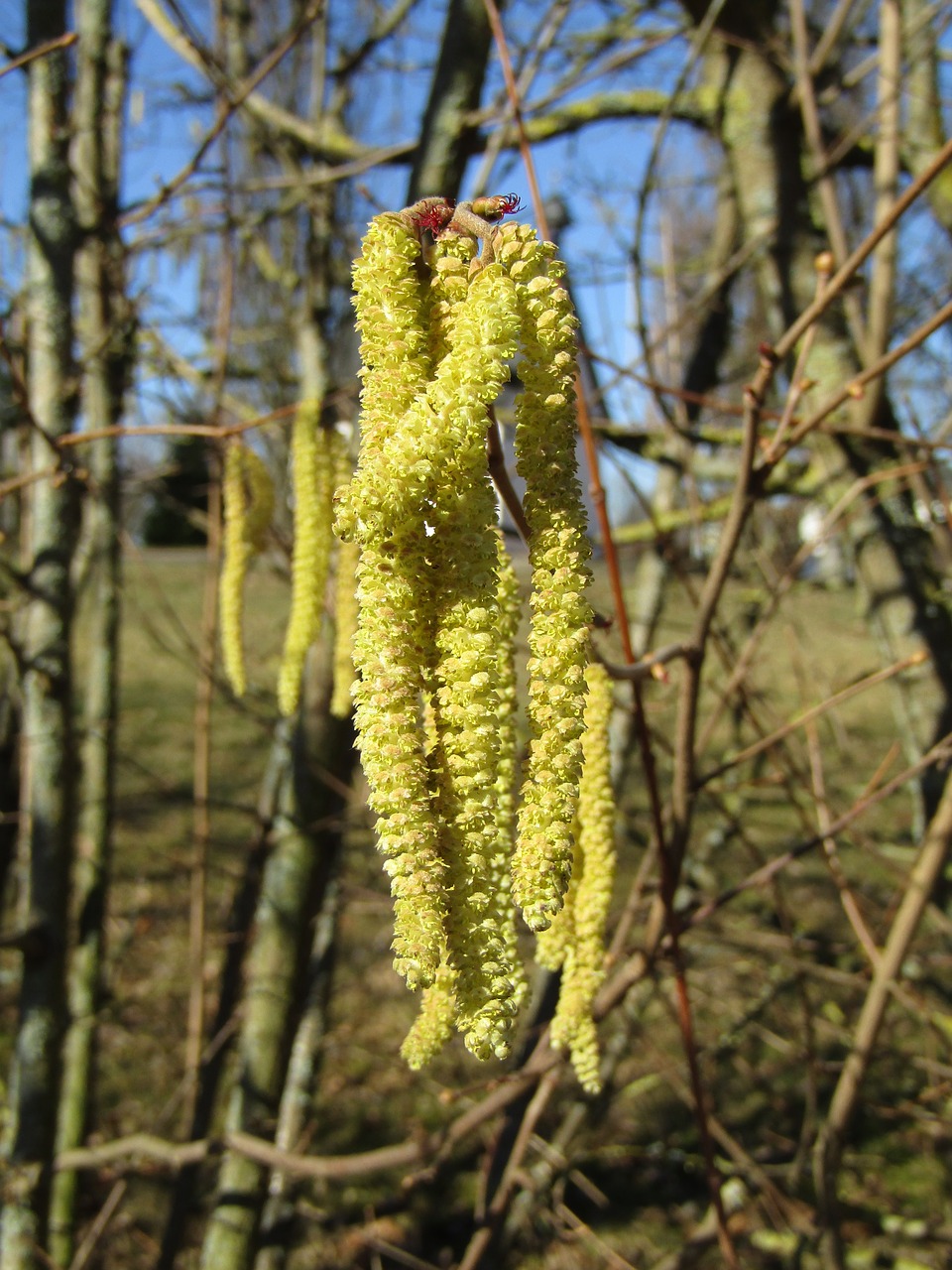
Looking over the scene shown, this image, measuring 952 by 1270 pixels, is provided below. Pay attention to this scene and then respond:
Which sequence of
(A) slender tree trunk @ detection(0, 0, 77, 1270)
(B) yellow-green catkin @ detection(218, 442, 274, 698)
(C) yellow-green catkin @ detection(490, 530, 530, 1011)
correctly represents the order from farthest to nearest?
(A) slender tree trunk @ detection(0, 0, 77, 1270), (B) yellow-green catkin @ detection(218, 442, 274, 698), (C) yellow-green catkin @ detection(490, 530, 530, 1011)

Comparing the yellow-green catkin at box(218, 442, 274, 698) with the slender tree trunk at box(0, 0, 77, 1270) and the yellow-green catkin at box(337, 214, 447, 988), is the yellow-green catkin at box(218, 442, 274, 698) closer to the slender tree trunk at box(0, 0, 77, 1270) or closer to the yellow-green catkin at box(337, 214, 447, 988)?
the slender tree trunk at box(0, 0, 77, 1270)

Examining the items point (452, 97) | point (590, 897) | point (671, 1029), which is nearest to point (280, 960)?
point (590, 897)

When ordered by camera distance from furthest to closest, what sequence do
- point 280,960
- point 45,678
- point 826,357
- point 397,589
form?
point 826,357
point 280,960
point 45,678
point 397,589

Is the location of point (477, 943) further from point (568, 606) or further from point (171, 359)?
point (171, 359)

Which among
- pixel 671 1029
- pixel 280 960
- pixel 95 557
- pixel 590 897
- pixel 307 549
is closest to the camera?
pixel 590 897

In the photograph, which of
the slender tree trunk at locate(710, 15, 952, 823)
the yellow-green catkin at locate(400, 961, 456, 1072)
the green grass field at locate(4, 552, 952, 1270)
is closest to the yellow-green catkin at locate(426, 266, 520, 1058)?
the yellow-green catkin at locate(400, 961, 456, 1072)

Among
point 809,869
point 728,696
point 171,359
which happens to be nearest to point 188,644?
point 171,359

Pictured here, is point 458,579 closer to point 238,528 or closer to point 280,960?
point 238,528

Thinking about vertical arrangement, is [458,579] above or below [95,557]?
below
